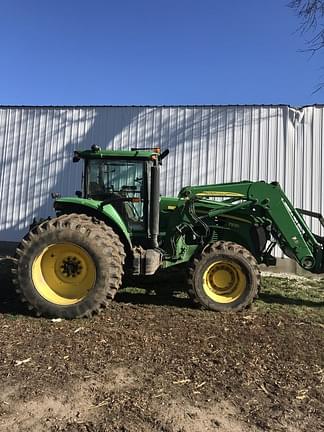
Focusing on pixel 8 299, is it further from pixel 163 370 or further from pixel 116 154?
pixel 163 370

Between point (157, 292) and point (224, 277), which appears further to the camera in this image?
point (157, 292)

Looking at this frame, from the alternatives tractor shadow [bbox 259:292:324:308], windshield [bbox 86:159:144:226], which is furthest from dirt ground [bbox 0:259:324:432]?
windshield [bbox 86:159:144:226]

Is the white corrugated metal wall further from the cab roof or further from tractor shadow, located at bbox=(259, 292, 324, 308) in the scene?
the cab roof

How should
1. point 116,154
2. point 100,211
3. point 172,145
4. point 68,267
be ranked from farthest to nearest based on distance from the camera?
point 172,145 < point 116,154 < point 100,211 < point 68,267

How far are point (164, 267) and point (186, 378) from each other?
10.2ft

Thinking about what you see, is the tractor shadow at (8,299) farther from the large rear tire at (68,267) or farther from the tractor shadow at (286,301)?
the tractor shadow at (286,301)

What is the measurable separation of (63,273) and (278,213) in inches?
139

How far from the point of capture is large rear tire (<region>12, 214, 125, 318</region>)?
6.39 metres

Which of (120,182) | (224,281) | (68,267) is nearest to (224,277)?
(224,281)

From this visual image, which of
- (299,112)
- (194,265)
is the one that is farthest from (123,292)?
(299,112)

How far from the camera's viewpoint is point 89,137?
1259cm

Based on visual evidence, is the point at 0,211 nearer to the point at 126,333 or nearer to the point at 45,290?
the point at 45,290

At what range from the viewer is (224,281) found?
7145 mm

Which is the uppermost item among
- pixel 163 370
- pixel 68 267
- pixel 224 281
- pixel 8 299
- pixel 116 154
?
pixel 116 154
